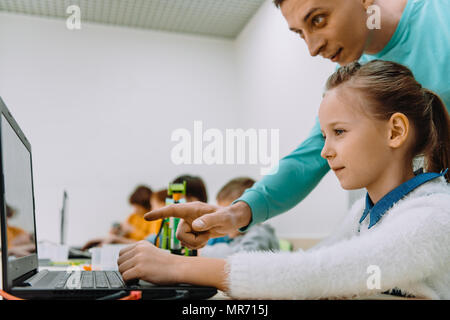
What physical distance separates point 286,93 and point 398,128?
0.62 metres

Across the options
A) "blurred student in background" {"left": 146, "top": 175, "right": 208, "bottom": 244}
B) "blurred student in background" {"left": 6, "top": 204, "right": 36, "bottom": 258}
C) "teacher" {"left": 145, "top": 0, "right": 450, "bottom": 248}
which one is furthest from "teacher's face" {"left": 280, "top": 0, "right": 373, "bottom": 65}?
"blurred student in background" {"left": 6, "top": 204, "right": 36, "bottom": 258}

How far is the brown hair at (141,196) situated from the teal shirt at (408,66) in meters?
0.33

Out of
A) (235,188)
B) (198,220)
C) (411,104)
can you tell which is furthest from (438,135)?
(235,188)

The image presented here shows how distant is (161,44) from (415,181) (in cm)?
81

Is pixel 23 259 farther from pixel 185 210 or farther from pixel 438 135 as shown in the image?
pixel 438 135

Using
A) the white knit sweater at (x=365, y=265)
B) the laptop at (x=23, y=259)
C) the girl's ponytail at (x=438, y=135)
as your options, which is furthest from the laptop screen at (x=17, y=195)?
the girl's ponytail at (x=438, y=135)

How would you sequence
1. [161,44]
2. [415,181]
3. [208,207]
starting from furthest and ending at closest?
1. [161,44]
2. [208,207]
3. [415,181]

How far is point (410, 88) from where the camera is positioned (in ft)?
2.27

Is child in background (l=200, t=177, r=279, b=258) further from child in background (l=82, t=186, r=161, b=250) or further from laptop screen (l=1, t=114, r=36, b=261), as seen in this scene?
laptop screen (l=1, t=114, r=36, b=261)

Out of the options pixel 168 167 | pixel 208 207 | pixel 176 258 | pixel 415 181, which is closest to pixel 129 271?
pixel 176 258

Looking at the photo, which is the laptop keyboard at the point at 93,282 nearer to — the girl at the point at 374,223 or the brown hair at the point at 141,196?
the girl at the point at 374,223
